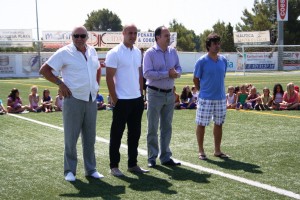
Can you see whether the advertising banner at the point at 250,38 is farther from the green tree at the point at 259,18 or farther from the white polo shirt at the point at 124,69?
the white polo shirt at the point at 124,69

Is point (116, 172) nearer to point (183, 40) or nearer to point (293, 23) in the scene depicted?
point (293, 23)

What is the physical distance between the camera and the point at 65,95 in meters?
6.01

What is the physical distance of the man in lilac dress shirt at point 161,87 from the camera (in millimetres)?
6867

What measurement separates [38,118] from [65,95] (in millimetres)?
7660

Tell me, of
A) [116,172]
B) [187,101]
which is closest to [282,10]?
[187,101]

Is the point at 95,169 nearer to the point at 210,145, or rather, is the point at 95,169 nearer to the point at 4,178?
the point at 4,178

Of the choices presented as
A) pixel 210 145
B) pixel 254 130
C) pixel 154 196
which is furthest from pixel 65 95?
pixel 254 130

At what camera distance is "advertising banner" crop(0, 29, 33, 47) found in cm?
5178

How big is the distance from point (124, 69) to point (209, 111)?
172 cm

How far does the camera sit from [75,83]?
6.04 meters

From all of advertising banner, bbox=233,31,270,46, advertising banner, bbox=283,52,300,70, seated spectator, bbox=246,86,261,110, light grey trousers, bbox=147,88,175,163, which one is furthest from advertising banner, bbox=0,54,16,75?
light grey trousers, bbox=147,88,175,163

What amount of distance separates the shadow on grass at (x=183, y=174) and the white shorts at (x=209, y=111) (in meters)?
0.95

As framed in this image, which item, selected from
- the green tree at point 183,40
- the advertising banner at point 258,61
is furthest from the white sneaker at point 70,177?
the green tree at point 183,40

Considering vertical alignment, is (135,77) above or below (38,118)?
above
